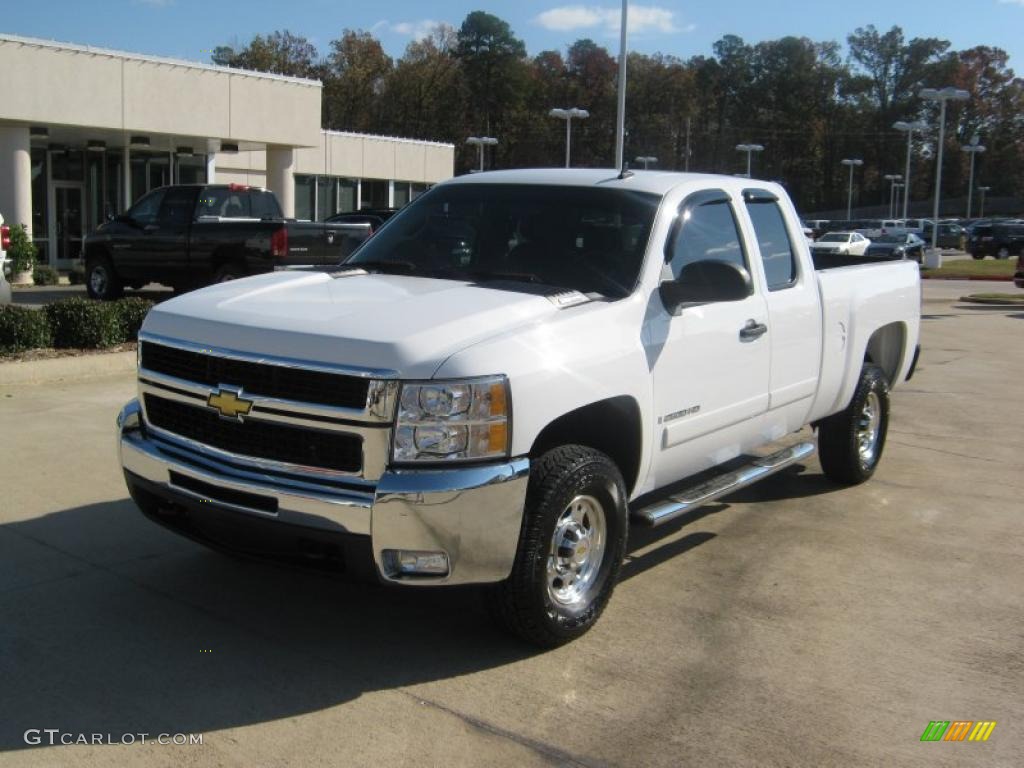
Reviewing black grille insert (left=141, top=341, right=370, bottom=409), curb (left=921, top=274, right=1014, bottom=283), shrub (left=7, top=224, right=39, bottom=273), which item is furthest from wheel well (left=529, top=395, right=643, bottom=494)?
curb (left=921, top=274, right=1014, bottom=283)

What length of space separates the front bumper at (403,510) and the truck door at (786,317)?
95.5 inches

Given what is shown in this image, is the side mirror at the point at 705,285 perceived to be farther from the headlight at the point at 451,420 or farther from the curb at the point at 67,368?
the curb at the point at 67,368

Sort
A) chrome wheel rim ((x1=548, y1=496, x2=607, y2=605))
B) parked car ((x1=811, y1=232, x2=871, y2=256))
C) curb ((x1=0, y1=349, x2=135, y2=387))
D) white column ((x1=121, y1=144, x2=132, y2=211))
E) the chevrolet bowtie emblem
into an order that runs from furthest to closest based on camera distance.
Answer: parked car ((x1=811, y1=232, x2=871, y2=256)) → white column ((x1=121, y1=144, x2=132, y2=211)) → curb ((x1=0, y1=349, x2=135, y2=387)) → chrome wheel rim ((x1=548, y1=496, x2=607, y2=605)) → the chevrolet bowtie emblem

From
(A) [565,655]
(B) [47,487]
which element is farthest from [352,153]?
(A) [565,655]

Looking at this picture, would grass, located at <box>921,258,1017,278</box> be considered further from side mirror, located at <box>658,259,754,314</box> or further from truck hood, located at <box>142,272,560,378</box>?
truck hood, located at <box>142,272,560,378</box>

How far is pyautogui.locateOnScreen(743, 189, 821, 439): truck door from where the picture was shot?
5969mm

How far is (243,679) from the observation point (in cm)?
412

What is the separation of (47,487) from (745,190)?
4612mm

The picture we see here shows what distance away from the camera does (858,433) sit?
24.1ft

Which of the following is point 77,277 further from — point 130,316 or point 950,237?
point 950,237

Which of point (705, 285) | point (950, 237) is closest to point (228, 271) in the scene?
point (705, 285)

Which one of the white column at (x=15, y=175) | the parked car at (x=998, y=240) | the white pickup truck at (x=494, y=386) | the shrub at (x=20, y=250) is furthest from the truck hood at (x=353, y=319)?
the parked car at (x=998, y=240)

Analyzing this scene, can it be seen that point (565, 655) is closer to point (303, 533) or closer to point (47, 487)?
point (303, 533)

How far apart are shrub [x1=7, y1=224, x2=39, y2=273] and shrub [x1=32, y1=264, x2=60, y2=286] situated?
697mm
